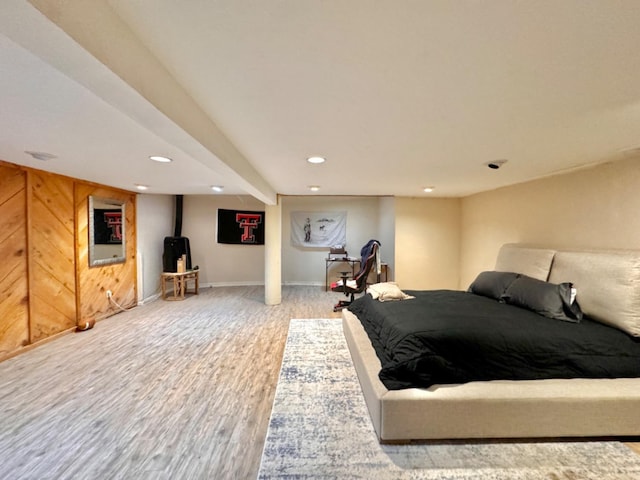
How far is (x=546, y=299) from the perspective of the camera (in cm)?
251

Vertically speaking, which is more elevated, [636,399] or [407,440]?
[636,399]

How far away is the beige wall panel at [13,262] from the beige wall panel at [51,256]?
8cm

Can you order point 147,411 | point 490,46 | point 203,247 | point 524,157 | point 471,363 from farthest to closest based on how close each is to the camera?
point 203,247 < point 524,157 < point 147,411 < point 471,363 < point 490,46

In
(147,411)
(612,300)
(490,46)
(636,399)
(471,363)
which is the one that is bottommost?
(147,411)

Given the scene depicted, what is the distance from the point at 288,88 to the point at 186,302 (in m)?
4.90

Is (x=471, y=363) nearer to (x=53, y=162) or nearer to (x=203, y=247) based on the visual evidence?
(x=53, y=162)

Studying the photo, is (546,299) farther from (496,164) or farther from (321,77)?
(321,77)

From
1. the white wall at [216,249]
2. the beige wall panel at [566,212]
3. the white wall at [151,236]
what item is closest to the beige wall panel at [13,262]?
the white wall at [151,236]

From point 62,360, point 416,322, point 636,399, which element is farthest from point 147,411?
point 636,399

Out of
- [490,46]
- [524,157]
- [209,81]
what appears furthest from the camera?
[524,157]

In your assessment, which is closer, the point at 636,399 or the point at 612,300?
the point at 636,399

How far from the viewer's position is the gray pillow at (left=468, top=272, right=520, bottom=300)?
3.09 meters

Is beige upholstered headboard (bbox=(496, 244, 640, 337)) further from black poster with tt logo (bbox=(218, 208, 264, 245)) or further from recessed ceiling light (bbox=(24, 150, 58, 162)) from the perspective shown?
black poster with tt logo (bbox=(218, 208, 264, 245))

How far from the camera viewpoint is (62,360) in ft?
9.39
